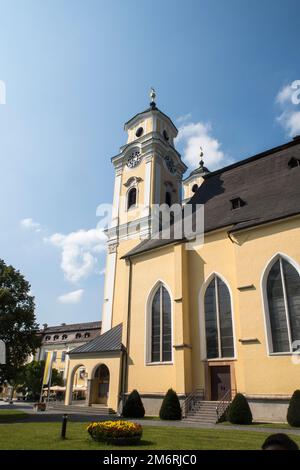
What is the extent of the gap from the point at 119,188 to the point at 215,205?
14622 millimetres

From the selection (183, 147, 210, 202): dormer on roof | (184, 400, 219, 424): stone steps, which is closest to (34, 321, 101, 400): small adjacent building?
(183, 147, 210, 202): dormer on roof

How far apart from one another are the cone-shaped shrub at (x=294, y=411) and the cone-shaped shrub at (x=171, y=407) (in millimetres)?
5916

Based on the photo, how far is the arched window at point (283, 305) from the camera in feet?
56.1

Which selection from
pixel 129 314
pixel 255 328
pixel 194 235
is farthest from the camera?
pixel 129 314

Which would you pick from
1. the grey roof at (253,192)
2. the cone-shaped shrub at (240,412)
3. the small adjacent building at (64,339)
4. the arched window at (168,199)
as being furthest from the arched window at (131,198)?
the small adjacent building at (64,339)

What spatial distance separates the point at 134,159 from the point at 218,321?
23.0 metres

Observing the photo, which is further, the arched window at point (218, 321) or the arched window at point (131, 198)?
the arched window at point (131, 198)

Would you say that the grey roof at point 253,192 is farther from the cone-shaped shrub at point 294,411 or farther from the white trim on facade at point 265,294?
the cone-shaped shrub at point 294,411

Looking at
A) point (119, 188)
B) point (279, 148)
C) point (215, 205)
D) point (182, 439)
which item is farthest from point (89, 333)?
point (182, 439)

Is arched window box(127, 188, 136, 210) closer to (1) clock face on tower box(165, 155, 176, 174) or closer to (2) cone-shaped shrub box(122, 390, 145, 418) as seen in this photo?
(1) clock face on tower box(165, 155, 176, 174)

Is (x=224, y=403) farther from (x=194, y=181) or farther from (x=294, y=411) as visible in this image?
(x=194, y=181)

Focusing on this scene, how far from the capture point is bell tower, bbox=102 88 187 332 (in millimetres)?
33719
